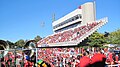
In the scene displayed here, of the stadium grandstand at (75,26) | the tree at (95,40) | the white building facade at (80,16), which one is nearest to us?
the stadium grandstand at (75,26)

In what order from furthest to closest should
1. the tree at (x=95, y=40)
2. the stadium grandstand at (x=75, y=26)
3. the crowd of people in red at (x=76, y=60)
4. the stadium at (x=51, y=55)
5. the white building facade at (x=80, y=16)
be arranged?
the white building facade at (x=80, y=16)
the tree at (x=95, y=40)
the stadium grandstand at (x=75, y=26)
the stadium at (x=51, y=55)
the crowd of people in red at (x=76, y=60)

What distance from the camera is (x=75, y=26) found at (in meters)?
63.4

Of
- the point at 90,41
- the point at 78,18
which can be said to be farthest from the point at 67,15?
the point at 90,41

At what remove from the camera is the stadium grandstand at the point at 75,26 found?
1259 inches

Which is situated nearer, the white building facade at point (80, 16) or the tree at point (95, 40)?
the tree at point (95, 40)

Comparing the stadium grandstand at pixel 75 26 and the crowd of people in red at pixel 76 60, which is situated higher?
the stadium grandstand at pixel 75 26

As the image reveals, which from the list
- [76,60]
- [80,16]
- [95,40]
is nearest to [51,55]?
[76,60]

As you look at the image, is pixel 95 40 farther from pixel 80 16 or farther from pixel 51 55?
pixel 80 16

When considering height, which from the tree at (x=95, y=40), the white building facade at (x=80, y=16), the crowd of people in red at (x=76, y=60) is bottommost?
the crowd of people in red at (x=76, y=60)

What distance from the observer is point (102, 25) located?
107ft

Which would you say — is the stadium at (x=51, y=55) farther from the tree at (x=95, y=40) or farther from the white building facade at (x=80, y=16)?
the white building facade at (x=80, y=16)

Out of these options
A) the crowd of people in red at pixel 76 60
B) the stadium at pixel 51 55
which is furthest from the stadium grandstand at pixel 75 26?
the crowd of people in red at pixel 76 60

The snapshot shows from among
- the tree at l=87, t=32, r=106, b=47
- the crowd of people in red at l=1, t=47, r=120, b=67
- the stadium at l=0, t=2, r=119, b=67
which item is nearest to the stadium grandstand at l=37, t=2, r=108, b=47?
the stadium at l=0, t=2, r=119, b=67

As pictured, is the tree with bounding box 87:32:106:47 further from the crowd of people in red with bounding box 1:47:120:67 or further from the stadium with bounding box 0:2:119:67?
the crowd of people in red with bounding box 1:47:120:67
